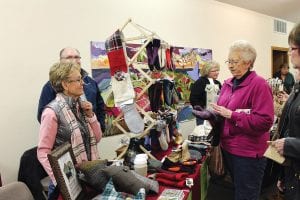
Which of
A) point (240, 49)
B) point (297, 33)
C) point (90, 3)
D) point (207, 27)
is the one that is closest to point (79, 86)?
point (240, 49)

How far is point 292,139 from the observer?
1374 millimetres

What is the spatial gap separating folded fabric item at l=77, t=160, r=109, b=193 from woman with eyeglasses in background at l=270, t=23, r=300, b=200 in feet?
2.89

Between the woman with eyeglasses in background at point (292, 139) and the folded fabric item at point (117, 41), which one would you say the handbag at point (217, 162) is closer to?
the woman with eyeglasses in background at point (292, 139)

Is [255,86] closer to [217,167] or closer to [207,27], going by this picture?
[217,167]

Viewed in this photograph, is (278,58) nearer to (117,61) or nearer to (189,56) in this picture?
(189,56)

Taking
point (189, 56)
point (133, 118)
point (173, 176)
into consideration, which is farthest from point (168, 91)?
point (189, 56)

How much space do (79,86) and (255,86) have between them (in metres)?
1.12

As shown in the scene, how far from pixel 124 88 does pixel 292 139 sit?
1.07 meters

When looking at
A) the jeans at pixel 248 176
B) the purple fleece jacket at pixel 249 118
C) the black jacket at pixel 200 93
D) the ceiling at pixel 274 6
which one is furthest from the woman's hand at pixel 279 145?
the ceiling at pixel 274 6

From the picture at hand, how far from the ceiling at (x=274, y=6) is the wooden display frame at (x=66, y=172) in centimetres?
460

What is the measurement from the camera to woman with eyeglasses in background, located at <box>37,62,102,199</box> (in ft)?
5.18

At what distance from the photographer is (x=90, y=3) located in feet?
9.77

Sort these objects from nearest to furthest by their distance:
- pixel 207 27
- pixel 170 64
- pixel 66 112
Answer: pixel 66 112
pixel 170 64
pixel 207 27

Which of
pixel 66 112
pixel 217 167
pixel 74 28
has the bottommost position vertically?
pixel 217 167
